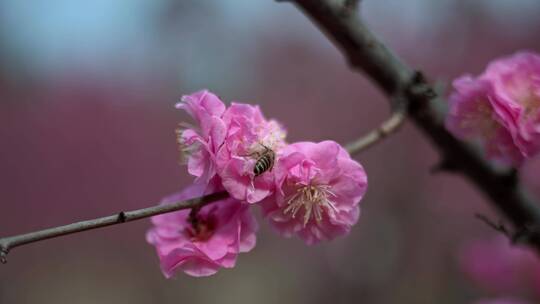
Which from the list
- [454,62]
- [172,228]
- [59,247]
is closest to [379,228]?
[454,62]

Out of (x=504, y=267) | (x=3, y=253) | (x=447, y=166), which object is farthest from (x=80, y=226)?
(x=504, y=267)

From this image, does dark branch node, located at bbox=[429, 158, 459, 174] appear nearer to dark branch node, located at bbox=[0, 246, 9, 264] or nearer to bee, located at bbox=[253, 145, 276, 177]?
bee, located at bbox=[253, 145, 276, 177]

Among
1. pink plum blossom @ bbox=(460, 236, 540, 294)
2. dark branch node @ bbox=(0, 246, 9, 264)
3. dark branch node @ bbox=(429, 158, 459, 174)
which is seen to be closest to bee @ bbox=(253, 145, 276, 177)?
dark branch node @ bbox=(0, 246, 9, 264)

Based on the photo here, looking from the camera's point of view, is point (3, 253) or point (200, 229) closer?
point (3, 253)

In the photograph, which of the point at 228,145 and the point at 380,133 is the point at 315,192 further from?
the point at 380,133

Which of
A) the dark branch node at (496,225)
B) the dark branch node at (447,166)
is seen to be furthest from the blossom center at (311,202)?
the dark branch node at (447,166)

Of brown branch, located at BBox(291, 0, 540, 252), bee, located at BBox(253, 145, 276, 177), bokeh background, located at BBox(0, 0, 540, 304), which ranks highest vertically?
brown branch, located at BBox(291, 0, 540, 252)
